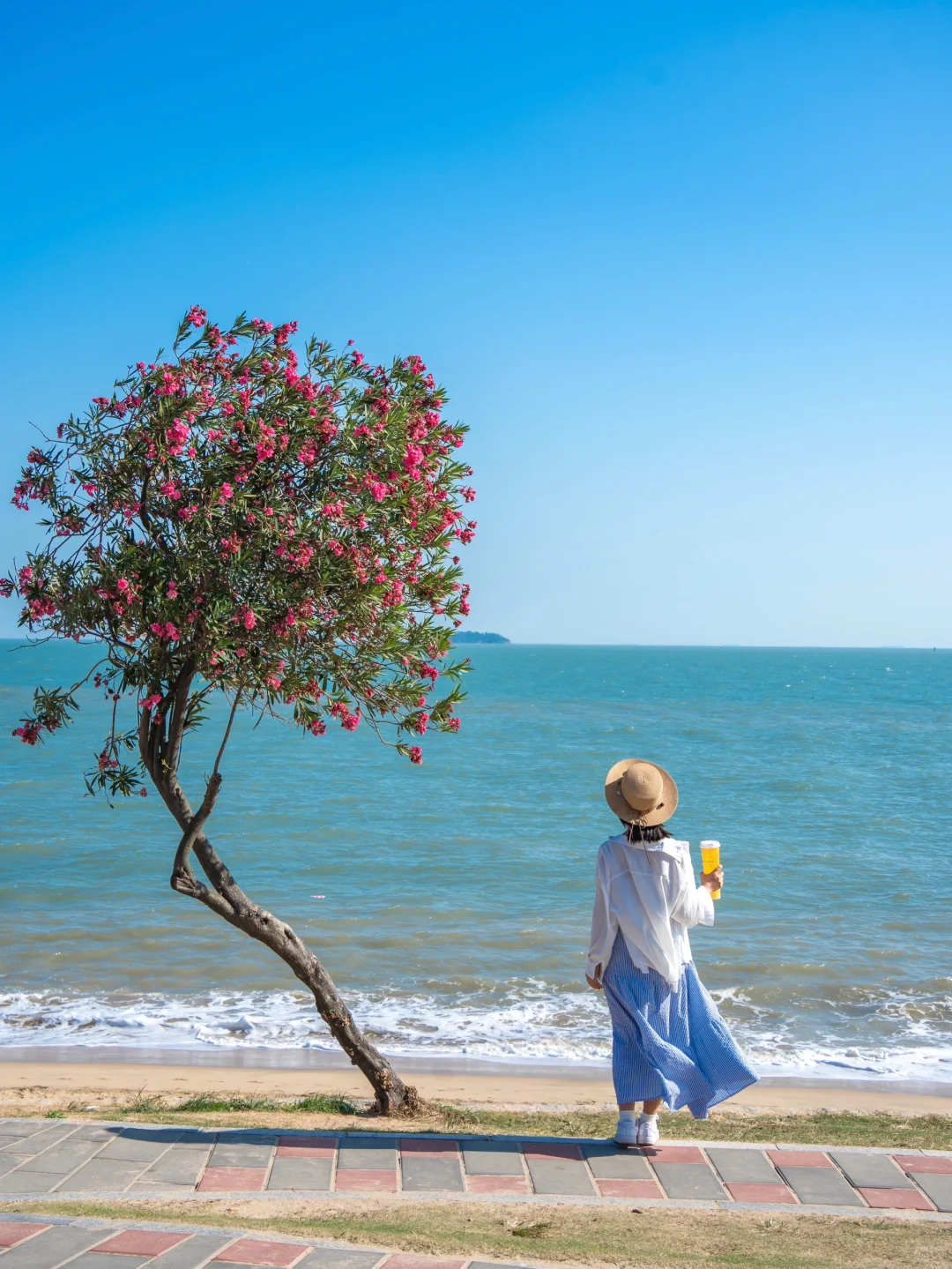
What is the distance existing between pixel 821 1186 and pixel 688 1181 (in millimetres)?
545

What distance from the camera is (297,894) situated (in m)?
17.2

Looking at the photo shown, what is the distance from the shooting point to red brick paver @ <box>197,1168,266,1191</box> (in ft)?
15.1

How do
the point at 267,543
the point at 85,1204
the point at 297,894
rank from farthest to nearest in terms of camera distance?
1. the point at 297,894
2. the point at 267,543
3. the point at 85,1204

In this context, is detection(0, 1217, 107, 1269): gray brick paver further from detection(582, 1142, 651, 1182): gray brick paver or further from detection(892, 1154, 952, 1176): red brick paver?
detection(892, 1154, 952, 1176): red brick paver

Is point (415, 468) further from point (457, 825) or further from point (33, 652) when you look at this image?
point (33, 652)

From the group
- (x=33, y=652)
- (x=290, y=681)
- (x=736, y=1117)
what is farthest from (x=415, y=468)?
(x=33, y=652)

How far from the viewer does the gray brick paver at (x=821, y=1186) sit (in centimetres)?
449

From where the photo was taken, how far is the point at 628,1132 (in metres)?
5.16

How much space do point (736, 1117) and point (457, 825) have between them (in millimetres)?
16747

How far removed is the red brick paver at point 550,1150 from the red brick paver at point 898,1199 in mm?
1275

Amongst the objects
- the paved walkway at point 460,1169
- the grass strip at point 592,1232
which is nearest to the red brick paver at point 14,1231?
the grass strip at point 592,1232

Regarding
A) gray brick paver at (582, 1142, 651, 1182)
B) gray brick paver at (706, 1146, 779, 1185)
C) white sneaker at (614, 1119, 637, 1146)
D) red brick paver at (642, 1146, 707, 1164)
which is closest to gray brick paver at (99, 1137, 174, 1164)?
gray brick paver at (582, 1142, 651, 1182)

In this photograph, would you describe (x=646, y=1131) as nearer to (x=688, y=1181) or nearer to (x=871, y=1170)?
(x=688, y=1181)

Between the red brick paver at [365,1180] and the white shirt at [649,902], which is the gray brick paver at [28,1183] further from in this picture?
the white shirt at [649,902]
